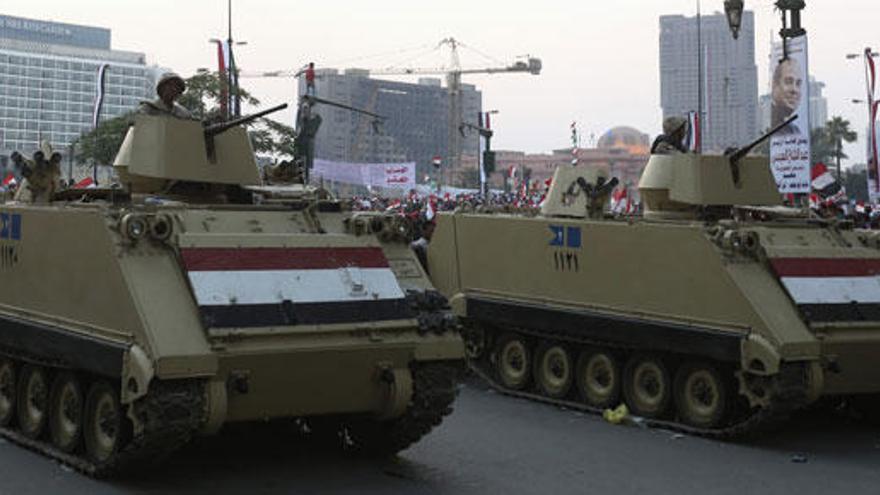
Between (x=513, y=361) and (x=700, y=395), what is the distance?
2.81m

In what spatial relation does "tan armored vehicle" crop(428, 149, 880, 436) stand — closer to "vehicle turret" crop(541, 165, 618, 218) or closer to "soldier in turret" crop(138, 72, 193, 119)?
"vehicle turret" crop(541, 165, 618, 218)

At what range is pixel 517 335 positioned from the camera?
13242mm

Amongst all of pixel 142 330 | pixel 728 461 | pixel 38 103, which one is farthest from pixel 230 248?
pixel 38 103

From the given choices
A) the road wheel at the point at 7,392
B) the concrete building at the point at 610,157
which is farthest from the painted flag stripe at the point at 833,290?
the concrete building at the point at 610,157

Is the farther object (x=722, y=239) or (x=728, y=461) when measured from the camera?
(x=722, y=239)

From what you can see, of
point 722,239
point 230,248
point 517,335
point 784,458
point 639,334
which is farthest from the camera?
point 517,335

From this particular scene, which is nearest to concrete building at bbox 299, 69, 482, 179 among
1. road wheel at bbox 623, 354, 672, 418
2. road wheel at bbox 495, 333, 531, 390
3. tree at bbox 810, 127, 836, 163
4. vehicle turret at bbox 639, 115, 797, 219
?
tree at bbox 810, 127, 836, 163

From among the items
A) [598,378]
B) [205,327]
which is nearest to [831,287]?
[598,378]

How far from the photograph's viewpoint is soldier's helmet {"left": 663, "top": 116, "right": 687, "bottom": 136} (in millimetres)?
13180

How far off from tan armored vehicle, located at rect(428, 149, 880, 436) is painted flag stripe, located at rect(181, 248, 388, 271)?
3.36m

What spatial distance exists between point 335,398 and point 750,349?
3.86 metres

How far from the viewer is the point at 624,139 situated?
264ft

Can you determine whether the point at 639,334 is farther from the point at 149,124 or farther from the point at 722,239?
the point at 149,124

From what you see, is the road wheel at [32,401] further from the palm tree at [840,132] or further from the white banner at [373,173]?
the palm tree at [840,132]
